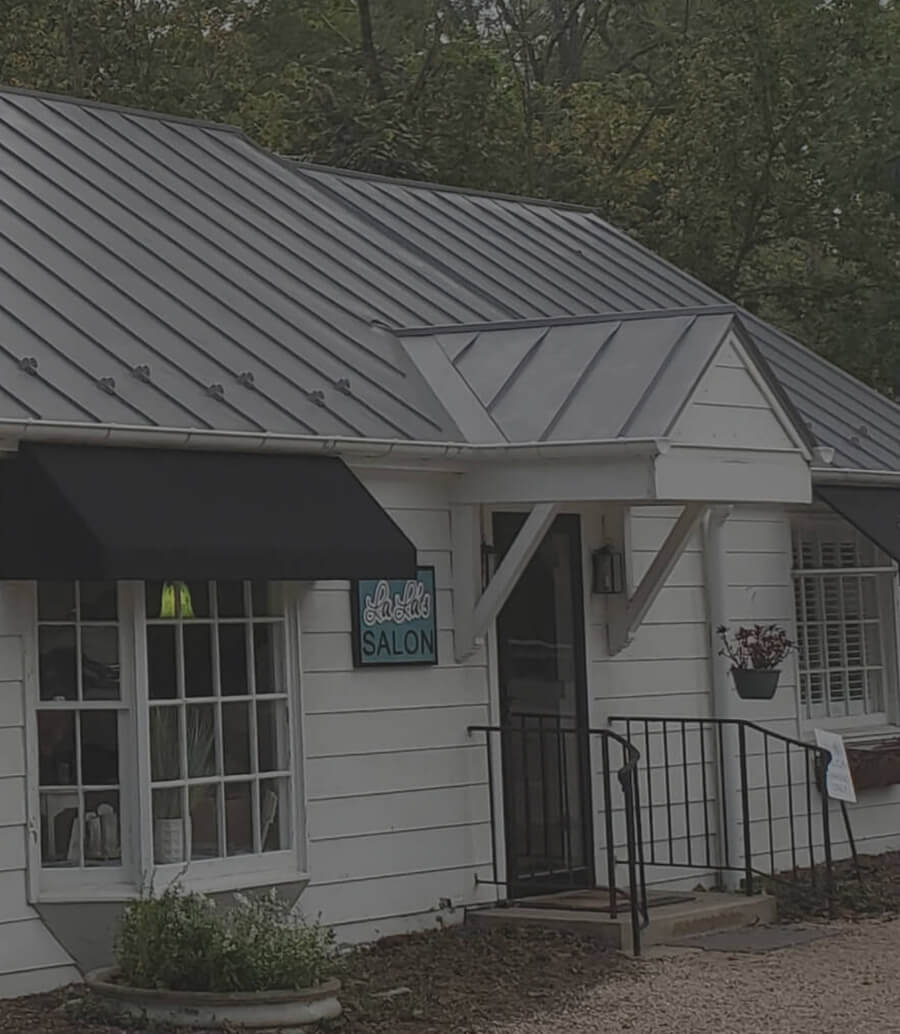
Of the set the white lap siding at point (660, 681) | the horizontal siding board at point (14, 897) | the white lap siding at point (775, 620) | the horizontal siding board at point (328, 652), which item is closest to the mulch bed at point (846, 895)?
the white lap siding at point (775, 620)

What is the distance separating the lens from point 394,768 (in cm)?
1130

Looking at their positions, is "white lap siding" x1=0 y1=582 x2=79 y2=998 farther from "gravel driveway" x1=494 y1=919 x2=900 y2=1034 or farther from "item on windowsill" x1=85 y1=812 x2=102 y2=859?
"gravel driveway" x1=494 y1=919 x2=900 y2=1034

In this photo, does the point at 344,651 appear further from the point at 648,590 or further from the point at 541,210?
the point at 541,210

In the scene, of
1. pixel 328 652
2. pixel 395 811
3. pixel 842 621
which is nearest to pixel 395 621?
pixel 328 652

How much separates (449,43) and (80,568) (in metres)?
17.9

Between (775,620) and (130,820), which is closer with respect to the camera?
(130,820)

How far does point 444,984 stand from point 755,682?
3.72m

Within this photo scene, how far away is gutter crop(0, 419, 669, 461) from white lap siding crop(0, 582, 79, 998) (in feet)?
2.58

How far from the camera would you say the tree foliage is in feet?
73.2

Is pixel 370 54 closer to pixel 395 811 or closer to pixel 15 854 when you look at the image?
pixel 395 811

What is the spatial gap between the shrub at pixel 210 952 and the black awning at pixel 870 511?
585 centimetres

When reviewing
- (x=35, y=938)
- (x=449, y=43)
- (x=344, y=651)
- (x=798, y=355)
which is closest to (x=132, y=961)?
(x=35, y=938)

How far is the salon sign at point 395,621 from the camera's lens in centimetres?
1117

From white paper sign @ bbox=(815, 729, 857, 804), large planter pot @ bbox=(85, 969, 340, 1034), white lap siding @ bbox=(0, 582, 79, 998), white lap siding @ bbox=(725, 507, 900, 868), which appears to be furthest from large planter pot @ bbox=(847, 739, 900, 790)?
white lap siding @ bbox=(0, 582, 79, 998)
